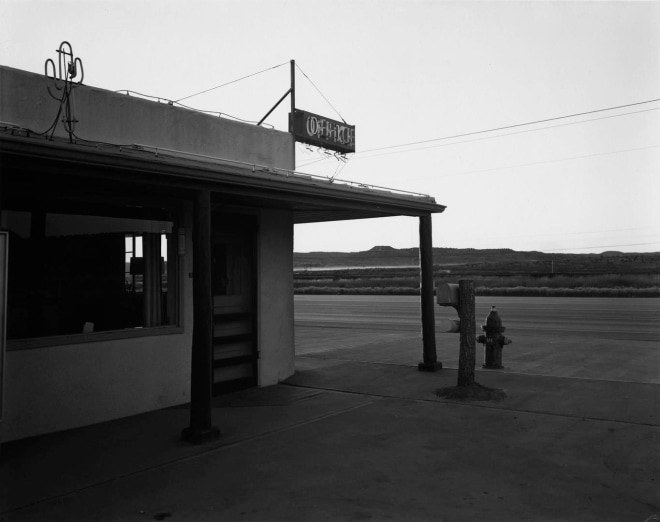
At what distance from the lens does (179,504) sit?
15.4 feet

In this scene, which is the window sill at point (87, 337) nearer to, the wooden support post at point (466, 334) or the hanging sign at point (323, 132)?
the wooden support post at point (466, 334)

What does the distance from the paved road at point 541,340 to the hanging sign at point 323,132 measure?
4.36 metres

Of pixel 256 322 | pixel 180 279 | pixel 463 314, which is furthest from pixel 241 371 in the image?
pixel 463 314

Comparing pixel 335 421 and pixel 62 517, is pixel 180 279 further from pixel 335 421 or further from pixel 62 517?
pixel 62 517

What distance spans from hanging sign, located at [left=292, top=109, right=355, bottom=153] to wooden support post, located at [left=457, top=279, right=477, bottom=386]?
4.17m

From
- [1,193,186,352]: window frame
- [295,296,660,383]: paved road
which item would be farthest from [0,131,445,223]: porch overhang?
[295,296,660,383]: paved road

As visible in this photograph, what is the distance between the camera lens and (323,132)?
1196 centimetres

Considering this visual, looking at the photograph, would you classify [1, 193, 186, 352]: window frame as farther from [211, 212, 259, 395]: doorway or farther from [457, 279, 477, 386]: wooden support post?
[457, 279, 477, 386]: wooden support post

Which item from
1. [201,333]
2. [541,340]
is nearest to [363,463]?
[201,333]

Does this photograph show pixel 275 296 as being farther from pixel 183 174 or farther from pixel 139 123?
pixel 183 174

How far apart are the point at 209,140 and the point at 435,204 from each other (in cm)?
405

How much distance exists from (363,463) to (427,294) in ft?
18.0

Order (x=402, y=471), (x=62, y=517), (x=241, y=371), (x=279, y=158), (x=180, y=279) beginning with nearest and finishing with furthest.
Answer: (x=62, y=517), (x=402, y=471), (x=180, y=279), (x=241, y=371), (x=279, y=158)

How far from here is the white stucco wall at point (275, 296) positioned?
31.6ft
